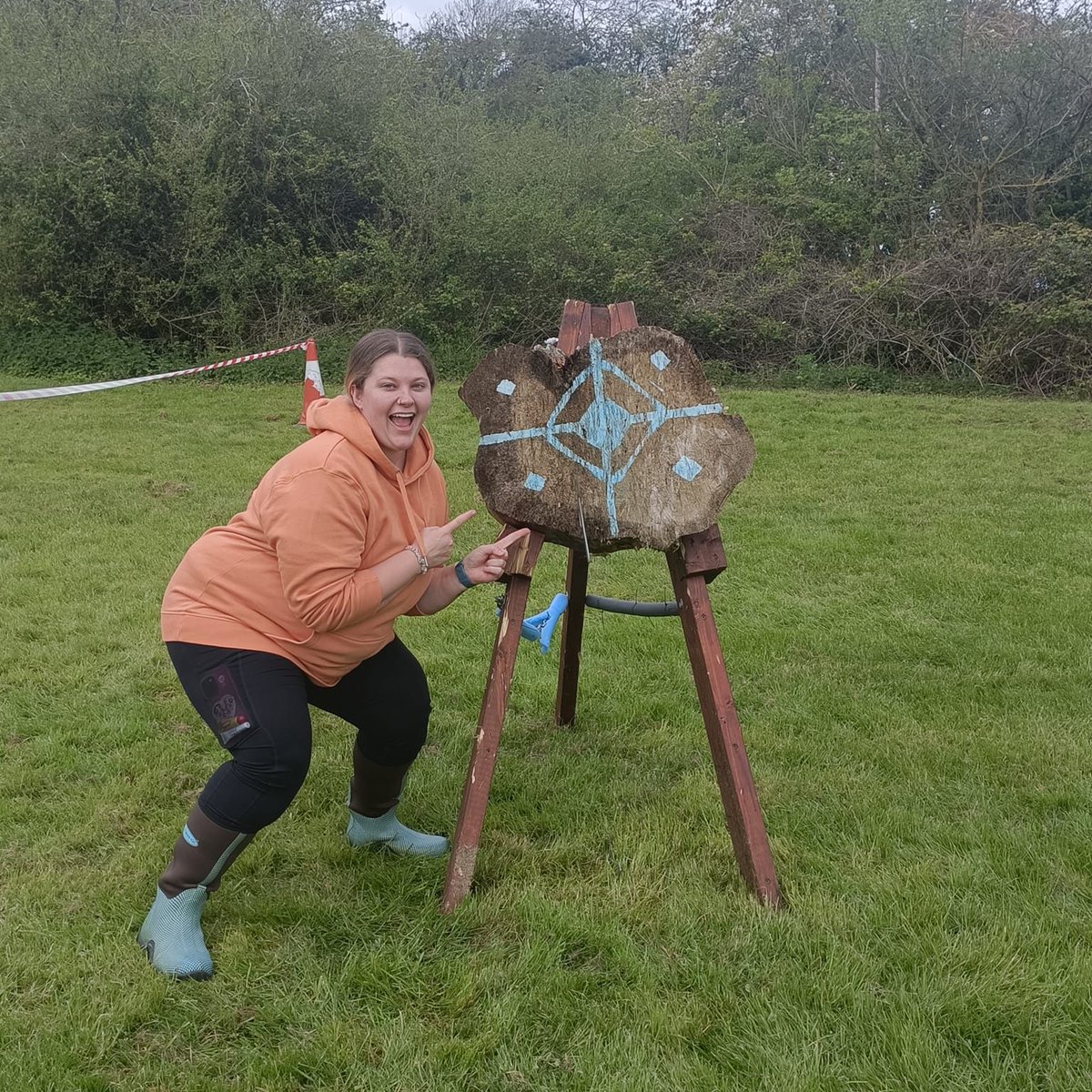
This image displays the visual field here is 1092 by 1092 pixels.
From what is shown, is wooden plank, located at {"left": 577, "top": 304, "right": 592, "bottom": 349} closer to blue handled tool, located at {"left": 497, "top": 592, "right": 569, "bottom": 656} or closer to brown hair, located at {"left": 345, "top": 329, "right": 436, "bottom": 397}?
brown hair, located at {"left": 345, "top": 329, "right": 436, "bottom": 397}

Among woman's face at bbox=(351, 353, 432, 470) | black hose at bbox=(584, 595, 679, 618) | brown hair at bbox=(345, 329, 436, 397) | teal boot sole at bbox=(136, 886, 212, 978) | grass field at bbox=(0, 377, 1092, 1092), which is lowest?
grass field at bbox=(0, 377, 1092, 1092)

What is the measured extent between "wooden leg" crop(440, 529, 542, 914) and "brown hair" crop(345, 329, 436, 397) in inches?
24.8

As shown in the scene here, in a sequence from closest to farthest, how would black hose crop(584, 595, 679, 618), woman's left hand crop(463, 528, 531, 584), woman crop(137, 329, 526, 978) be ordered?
woman crop(137, 329, 526, 978) → woman's left hand crop(463, 528, 531, 584) → black hose crop(584, 595, 679, 618)

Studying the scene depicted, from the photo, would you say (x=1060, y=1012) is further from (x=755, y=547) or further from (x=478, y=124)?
(x=478, y=124)

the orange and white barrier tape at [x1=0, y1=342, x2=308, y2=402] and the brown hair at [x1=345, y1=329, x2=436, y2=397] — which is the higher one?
the brown hair at [x1=345, y1=329, x2=436, y2=397]

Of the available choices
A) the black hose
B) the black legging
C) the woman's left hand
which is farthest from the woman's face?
the black hose

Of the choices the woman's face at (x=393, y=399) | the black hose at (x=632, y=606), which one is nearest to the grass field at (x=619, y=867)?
the black hose at (x=632, y=606)

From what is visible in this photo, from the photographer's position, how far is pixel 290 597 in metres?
2.43

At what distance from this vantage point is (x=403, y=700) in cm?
285

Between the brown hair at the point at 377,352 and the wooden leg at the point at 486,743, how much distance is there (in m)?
0.63

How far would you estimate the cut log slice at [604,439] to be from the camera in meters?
2.83

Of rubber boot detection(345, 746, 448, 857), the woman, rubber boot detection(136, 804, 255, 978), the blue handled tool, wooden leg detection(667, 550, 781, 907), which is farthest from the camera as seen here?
the blue handled tool

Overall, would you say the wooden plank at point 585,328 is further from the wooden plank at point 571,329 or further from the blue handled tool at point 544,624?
the blue handled tool at point 544,624

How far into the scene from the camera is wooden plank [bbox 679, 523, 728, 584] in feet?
9.43
